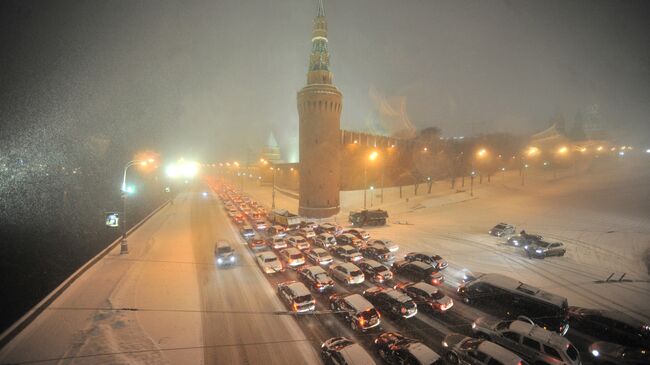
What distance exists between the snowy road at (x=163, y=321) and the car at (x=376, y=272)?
20.6 feet

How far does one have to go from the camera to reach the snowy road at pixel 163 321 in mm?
11430

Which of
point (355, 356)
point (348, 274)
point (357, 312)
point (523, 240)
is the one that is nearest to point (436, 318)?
point (357, 312)

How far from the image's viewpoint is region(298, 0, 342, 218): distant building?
141ft

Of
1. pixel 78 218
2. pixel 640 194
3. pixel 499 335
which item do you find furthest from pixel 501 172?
pixel 78 218

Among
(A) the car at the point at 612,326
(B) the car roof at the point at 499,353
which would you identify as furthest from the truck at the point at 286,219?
(B) the car roof at the point at 499,353

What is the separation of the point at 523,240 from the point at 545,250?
329 cm

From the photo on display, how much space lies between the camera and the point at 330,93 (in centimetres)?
4328

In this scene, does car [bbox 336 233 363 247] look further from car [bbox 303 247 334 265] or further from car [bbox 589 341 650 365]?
car [bbox 589 341 650 365]

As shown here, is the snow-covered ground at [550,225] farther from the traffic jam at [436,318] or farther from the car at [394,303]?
the car at [394,303]

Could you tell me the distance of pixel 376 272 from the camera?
746 inches

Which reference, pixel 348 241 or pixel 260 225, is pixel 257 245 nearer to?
pixel 348 241

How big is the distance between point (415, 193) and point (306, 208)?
20897 millimetres

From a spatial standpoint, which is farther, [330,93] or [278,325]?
[330,93]

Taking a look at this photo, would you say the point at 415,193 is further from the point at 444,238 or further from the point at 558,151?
the point at 558,151
